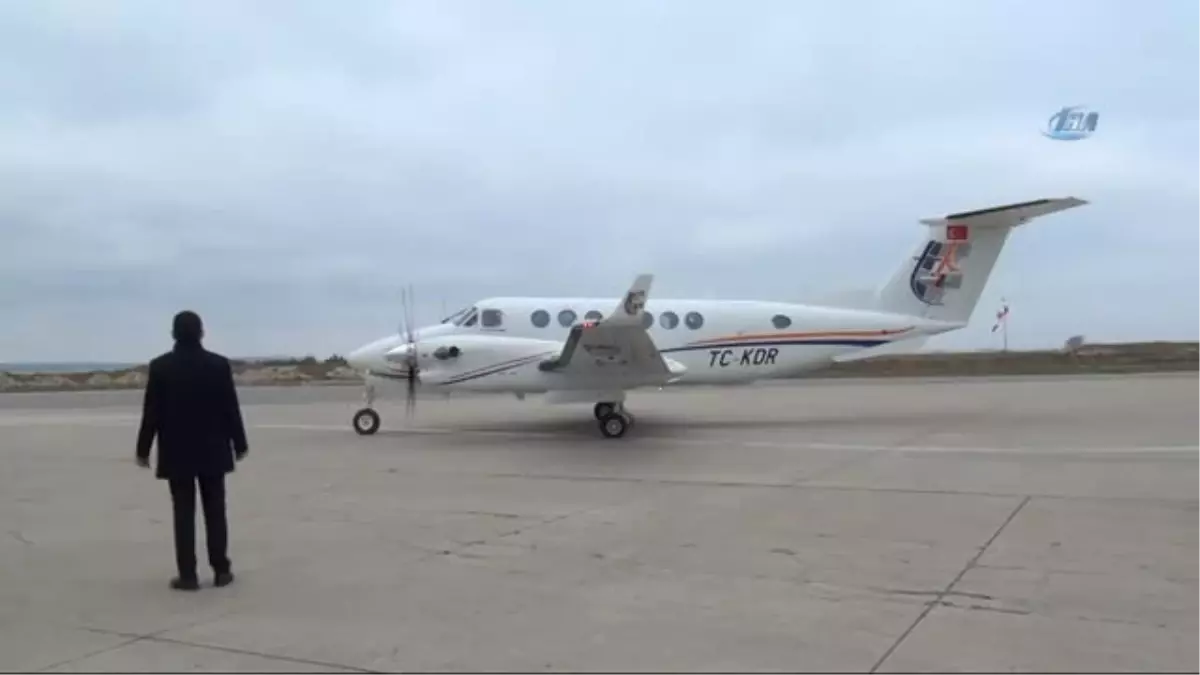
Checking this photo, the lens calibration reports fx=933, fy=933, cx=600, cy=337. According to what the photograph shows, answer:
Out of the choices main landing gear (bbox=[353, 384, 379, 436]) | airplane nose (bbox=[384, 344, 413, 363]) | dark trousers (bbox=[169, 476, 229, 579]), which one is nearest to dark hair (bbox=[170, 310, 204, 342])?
dark trousers (bbox=[169, 476, 229, 579])

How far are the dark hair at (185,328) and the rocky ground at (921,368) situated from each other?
4216cm

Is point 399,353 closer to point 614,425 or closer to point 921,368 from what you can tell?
point 614,425

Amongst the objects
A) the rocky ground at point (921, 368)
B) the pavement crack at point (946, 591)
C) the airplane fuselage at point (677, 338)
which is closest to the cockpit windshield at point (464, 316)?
the airplane fuselage at point (677, 338)

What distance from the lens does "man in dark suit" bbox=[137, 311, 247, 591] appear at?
6434mm

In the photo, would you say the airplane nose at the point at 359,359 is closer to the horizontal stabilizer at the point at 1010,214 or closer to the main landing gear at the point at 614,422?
the main landing gear at the point at 614,422

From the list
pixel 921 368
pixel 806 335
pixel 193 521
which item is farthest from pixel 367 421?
pixel 921 368

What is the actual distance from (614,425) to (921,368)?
4876 centimetres

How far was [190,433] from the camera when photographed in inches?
254

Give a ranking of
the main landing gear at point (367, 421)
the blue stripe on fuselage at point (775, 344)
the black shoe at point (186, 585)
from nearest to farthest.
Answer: the black shoe at point (186, 585), the main landing gear at point (367, 421), the blue stripe on fuselage at point (775, 344)

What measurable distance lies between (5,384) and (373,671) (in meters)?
57.6

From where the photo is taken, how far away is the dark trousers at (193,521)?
643cm

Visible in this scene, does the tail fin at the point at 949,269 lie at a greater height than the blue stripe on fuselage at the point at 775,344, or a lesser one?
greater

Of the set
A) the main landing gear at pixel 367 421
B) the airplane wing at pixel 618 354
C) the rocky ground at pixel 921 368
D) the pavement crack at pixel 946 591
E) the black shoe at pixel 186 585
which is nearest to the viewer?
the pavement crack at pixel 946 591

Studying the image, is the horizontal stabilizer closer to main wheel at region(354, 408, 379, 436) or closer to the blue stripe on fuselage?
the blue stripe on fuselage
